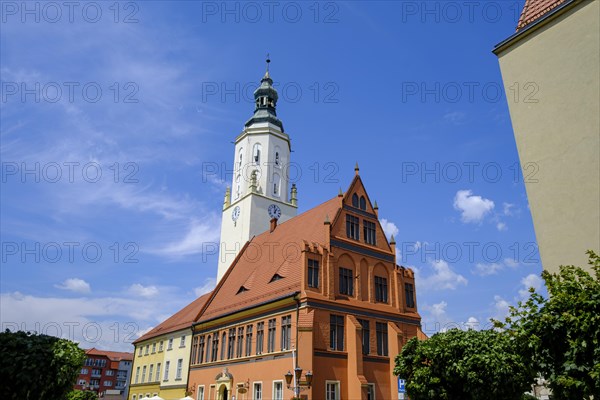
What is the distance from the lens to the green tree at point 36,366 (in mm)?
15820

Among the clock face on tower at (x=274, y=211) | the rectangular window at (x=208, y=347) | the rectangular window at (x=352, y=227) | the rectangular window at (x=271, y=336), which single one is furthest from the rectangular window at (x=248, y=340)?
the clock face on tower at (x=274, y=211)

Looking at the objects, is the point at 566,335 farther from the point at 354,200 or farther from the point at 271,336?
the point at 354,200

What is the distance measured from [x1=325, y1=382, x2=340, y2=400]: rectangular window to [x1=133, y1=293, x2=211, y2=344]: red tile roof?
19.3 metres

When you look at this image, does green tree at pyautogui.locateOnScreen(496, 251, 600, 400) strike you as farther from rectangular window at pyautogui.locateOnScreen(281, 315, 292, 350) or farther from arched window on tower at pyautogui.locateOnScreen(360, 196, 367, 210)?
arched window on tower at pyautogui.locateOnScreen(360, 196, 367, 210)

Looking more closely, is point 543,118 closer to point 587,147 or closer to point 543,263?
point 587,147

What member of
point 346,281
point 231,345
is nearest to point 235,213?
point 231,345

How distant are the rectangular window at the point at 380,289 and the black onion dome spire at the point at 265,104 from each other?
3022 centimetres

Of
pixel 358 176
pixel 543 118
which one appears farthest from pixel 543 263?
pixel 358 176

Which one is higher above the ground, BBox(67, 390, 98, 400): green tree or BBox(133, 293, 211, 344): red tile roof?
BBox(133, 293, 211, 344): red tile roof

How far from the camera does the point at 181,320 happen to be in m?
49.4

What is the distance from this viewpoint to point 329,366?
30.5 metres

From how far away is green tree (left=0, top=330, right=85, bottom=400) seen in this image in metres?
15.8

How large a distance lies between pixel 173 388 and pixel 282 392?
62.1ft

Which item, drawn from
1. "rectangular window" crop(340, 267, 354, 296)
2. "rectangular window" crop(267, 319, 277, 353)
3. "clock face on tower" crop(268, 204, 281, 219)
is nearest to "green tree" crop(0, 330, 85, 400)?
"rectangular window" crop(267, 319, 277, 353)
